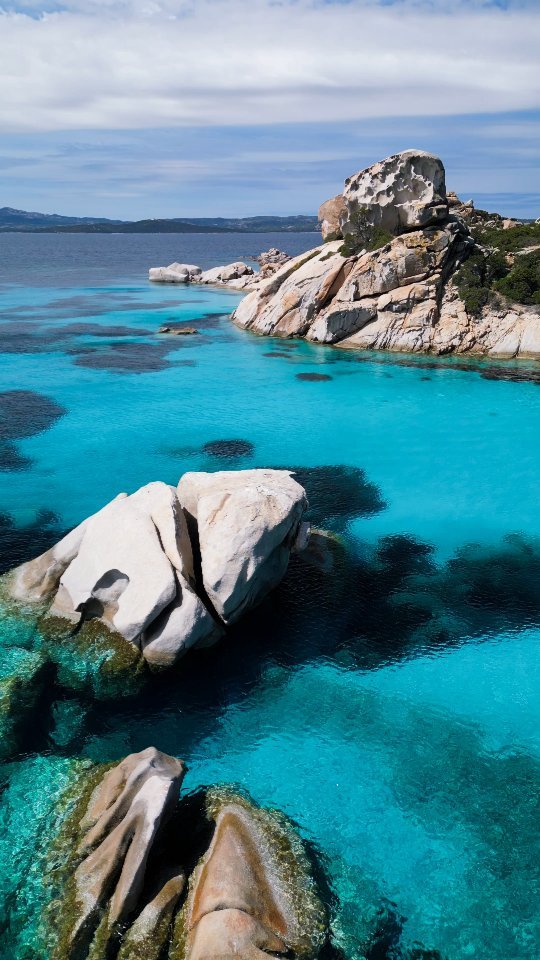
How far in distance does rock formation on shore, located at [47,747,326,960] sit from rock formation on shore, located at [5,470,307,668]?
17.1 feet

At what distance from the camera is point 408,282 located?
5750cm

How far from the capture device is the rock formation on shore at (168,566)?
1950cm

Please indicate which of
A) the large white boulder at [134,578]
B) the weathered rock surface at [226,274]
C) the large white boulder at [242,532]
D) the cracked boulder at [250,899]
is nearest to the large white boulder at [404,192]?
the large white boulder at [242,532]

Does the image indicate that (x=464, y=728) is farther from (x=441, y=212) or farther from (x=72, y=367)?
(x=441, y=212)

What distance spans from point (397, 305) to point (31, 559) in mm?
41693

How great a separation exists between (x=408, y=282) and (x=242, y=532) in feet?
140

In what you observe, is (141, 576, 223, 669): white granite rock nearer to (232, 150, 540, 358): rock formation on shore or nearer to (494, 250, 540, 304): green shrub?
(232, 150, 540, 358): rock formation on shore

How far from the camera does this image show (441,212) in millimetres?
58406

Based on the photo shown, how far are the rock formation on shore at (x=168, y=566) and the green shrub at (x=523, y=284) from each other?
40288mm

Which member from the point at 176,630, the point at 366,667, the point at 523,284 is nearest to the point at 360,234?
the point at 523,284

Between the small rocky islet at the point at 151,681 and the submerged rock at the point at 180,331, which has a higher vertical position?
the small rocky islet at the point at 151,681

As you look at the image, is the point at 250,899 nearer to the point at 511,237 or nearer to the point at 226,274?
the point at 511,237

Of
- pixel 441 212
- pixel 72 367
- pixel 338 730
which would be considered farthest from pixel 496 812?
pixel 441 212

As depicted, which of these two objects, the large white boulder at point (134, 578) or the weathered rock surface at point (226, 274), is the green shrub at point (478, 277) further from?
the weathered rock surface at point (226, 274)
